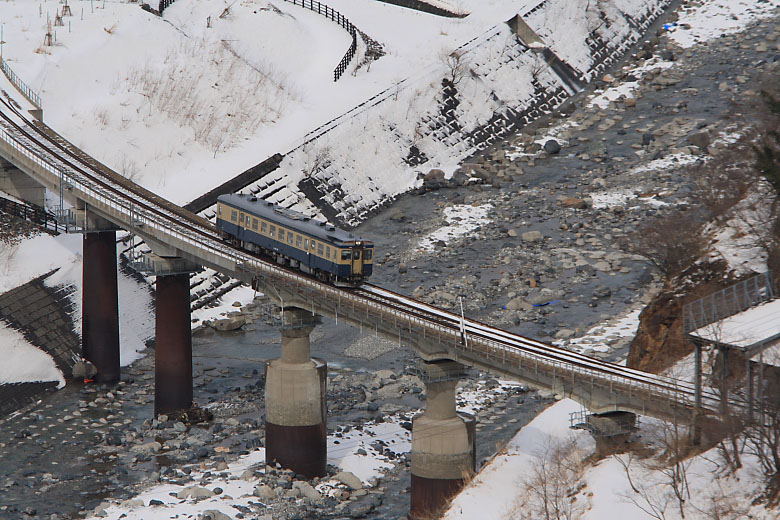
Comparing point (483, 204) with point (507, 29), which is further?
point (507, 29)

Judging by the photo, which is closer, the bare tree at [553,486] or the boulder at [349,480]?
the bare tree at [553,486]

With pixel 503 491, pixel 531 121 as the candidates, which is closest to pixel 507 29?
pixel 531 121

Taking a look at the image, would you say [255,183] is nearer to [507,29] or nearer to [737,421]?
Answer: [507,29]

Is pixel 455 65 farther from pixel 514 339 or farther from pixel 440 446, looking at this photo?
pixel 440 446

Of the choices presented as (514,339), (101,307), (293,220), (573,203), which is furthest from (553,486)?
(573,203)

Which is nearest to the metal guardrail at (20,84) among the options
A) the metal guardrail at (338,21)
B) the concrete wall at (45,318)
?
the concrete wall at (45,318)

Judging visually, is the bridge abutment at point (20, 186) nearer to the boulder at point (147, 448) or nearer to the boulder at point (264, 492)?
the boulder at point (147, 448)

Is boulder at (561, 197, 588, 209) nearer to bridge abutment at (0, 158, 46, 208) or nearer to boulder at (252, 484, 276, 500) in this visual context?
bridge abutment at (0, 158, 46, 208)
